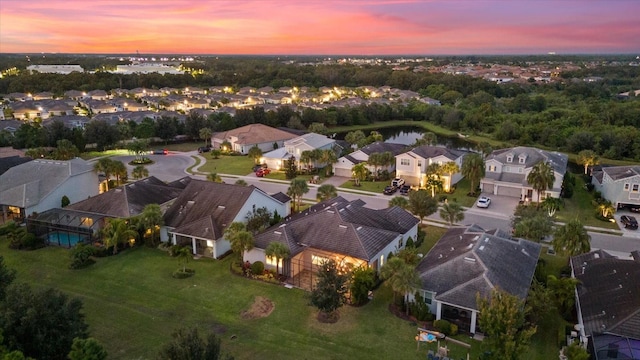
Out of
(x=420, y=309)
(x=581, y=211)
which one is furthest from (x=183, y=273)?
(x=581, y=211)

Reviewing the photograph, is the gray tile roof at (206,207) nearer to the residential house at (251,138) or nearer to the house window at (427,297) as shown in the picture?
the house window at (427,297)

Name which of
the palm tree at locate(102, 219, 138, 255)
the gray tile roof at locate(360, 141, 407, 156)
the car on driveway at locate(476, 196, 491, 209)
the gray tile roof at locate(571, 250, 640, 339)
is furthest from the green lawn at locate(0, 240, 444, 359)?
the gray tile roof at locate(360, 141, 407, 156)

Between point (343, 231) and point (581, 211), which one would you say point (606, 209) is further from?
point (343, 231)

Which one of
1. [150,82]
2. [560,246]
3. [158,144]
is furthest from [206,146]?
[150,82]

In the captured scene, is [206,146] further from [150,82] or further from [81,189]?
[150,82]

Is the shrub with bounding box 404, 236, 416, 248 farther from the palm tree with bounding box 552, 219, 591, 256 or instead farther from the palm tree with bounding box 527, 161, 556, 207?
the palm tree with bounding box 527, 161, 556, 207

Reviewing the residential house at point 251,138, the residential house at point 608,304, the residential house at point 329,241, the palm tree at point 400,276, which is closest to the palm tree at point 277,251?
the residential house at point 329,241
